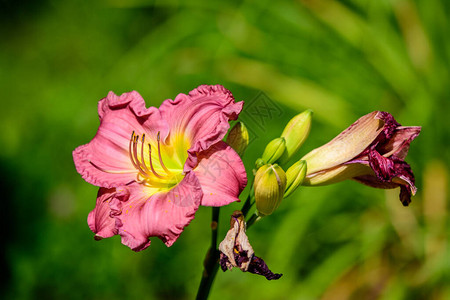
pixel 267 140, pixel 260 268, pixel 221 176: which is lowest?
pixel 267 140

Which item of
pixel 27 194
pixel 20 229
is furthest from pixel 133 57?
pixel 20 229

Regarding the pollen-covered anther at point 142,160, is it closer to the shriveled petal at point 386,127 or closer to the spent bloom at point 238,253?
the spent bloom at point 238,253

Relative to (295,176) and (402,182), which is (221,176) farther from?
(402,182)

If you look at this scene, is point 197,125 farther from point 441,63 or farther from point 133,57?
point 133,57

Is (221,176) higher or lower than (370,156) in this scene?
lower

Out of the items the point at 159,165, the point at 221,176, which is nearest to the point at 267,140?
the point at 159,165
